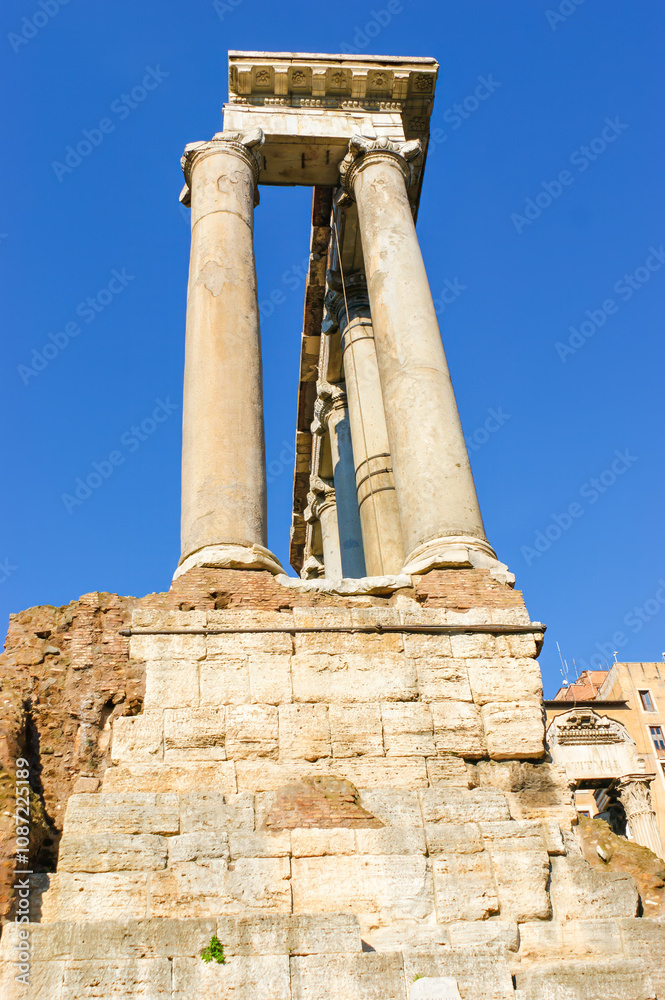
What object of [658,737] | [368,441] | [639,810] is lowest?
[639,810]

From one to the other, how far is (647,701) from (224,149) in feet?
121

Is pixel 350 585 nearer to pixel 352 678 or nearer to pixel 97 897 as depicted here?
pixel 352 678

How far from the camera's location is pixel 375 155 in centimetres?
1462

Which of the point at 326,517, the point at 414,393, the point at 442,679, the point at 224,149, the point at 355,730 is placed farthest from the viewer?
the point at 326,517

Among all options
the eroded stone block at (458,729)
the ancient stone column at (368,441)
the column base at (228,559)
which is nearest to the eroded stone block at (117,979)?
the eroded stone block at (458,729)

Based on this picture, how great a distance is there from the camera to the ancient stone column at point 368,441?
49.4 ft

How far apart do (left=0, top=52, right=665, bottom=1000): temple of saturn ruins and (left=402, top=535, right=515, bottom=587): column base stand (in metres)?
0.03

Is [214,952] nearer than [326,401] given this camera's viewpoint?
Yes

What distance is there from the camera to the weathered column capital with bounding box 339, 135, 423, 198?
1462 centimetres

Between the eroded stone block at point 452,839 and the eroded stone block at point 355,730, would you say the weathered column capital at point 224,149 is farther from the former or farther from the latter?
the eroded stone block at point 452,839

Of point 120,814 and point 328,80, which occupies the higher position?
point 328,80

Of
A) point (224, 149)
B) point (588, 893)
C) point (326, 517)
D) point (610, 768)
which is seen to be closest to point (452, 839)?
point (588, 893)

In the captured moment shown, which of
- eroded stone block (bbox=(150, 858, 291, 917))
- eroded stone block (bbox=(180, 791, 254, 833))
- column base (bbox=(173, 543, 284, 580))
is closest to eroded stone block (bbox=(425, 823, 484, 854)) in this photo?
eroded stone block (bbox=(150, 858, 291, 917))

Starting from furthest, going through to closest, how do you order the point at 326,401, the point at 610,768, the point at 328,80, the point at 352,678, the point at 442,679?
the point at 610,768 < the point at 326,401 < the point at 328,80 < the point at 442,679 < the point at 352,678
